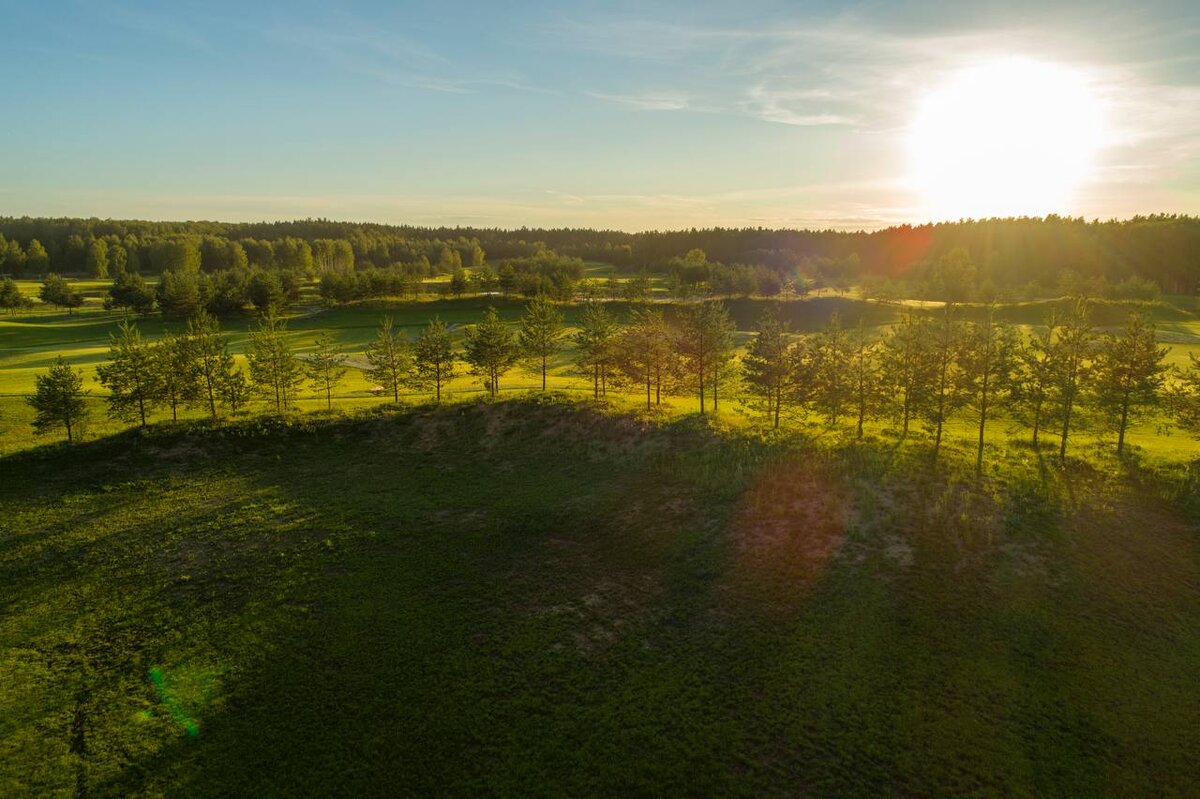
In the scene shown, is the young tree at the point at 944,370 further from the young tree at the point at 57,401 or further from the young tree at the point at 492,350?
the young tree at the point at 57,401

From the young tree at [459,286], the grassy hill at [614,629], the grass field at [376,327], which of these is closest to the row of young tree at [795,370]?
the grass field at [376,327]

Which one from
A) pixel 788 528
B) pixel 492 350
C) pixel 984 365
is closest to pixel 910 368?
pixel 984 365

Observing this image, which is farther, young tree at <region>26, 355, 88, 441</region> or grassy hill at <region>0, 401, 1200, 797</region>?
young tree at <region>26, 355, 88, 441</region>

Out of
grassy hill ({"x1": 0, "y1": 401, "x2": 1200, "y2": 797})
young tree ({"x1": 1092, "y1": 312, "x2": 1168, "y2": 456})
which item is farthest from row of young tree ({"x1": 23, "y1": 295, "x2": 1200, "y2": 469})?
grassy hill ({"x1": 0, "y1": 401, "x2": 1200, "y2": 797})

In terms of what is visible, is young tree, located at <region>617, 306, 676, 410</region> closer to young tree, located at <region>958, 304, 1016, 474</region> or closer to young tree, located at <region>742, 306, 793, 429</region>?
young tree, located at <region>742, 306, 793, 429</region>

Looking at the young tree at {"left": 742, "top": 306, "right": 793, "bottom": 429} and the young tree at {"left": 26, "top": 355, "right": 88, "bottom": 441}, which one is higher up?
the young tree at {"left": 742, "top": 306, "right": 793, "bottom": 429}
